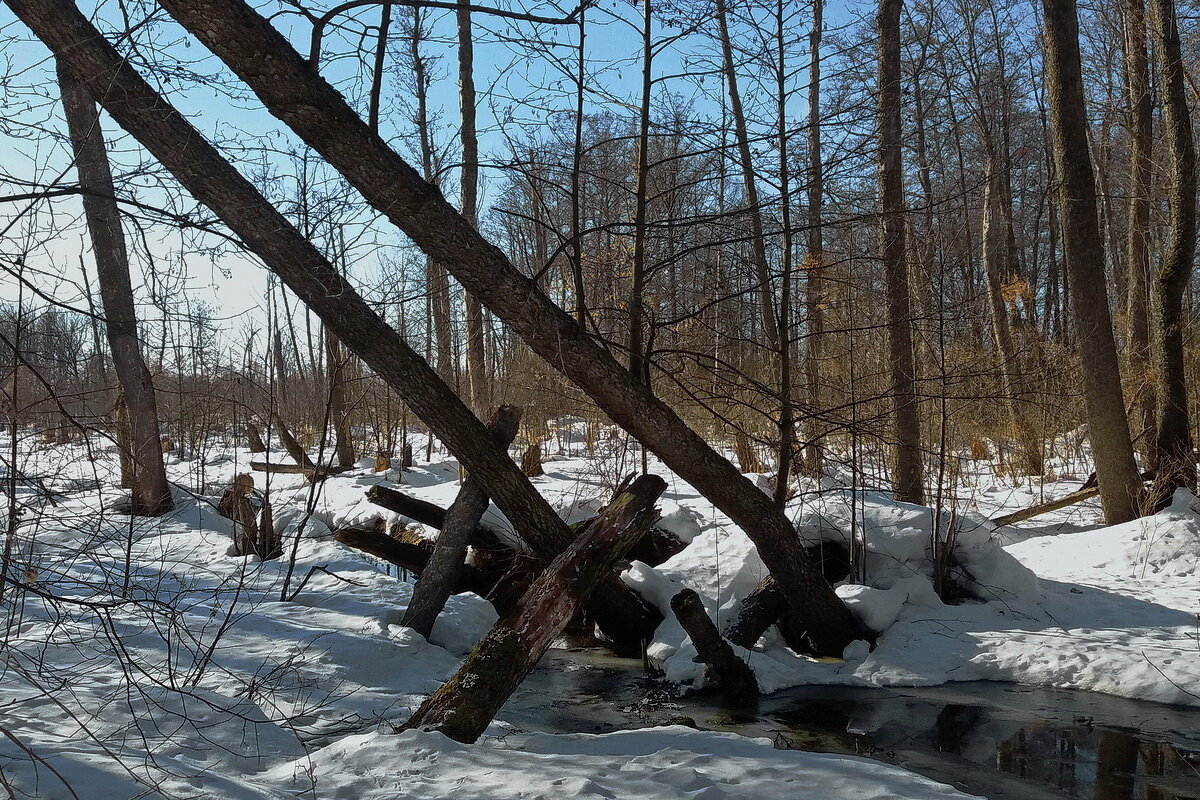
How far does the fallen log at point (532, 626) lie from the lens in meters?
4.32

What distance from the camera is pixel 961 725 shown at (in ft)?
17.7

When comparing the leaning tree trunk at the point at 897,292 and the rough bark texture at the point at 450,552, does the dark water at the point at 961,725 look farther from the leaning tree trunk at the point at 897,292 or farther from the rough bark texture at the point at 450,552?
the leaning tree trunk at the point at 897,292

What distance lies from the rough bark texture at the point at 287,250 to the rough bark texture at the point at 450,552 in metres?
0.55

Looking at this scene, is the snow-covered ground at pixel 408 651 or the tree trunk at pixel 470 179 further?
the tree trunk at pixel 470 179

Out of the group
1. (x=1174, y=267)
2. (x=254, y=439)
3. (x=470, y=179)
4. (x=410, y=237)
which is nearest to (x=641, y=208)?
(x=410, y=237)

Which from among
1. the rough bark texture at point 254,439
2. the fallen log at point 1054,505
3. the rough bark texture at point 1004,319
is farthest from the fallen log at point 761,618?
the rough bark texture at point 254,439

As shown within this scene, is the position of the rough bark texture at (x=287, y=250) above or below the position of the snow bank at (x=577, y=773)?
above

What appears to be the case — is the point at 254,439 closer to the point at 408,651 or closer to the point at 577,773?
the point at 408,651

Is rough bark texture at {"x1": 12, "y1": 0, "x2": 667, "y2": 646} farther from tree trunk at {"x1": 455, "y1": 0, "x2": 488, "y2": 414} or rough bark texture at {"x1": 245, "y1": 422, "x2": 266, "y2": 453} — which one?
rough bark texture at {"x1": 245, "y1": 422, "x2": 266, "y2": 453}

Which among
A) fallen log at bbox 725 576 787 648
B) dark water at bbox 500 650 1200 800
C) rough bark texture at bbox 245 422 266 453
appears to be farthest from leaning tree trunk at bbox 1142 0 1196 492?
rough bark texture at bbox 245 422 266 453

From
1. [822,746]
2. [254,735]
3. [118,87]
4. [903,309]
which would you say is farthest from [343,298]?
[903,309]

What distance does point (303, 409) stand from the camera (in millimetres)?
22734

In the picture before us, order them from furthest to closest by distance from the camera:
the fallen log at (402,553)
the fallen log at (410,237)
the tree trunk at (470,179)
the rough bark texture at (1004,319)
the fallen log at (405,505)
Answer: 1. the tree trunk at (470,179)
2. the rough bark texture at (1004,319)
3. the fallen log at (405,505)
4. the fallen log at (402,553)
5. the fallen log at (410,237)

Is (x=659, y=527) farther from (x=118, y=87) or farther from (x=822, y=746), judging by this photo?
(x=118, y=87)
